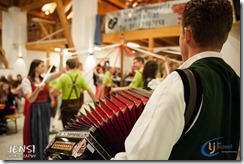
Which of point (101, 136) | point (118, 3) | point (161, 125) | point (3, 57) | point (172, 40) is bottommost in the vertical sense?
point (101, 136)

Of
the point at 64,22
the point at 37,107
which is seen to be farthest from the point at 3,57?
the point at 37,107

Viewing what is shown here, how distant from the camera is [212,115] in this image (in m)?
0.47

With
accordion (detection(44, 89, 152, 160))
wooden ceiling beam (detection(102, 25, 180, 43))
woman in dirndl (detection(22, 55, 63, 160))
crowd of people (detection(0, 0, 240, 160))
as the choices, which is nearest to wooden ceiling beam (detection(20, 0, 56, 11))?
woman in dirndl (detection(22, 55, 63, 160))

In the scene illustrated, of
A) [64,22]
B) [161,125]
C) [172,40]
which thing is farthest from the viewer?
[172,40]

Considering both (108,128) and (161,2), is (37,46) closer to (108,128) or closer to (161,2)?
(108,128)

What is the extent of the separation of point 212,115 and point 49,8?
0.93 meters

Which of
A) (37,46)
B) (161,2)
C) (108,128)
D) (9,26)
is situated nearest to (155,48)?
(161,2)

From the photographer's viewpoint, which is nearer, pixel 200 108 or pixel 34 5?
pixel 200 108

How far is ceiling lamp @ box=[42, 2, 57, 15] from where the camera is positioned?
1.06 m

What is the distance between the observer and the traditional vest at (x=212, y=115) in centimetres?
46

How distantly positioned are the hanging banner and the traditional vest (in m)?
0.90

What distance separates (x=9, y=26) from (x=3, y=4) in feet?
0.42

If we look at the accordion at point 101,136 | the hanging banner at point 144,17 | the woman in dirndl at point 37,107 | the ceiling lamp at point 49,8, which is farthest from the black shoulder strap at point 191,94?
the woman in dirndl at point 37,107

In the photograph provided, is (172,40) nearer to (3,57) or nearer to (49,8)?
(49,8)
